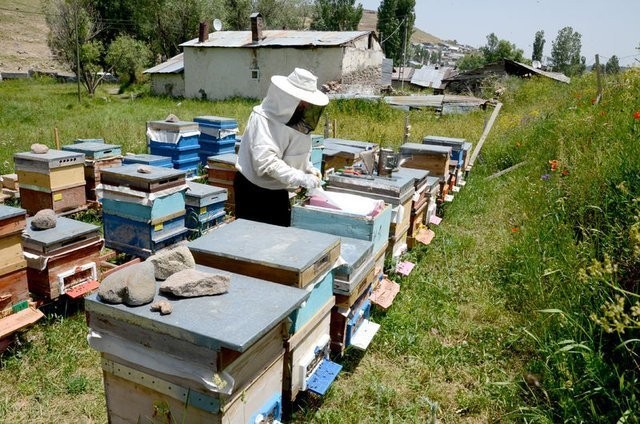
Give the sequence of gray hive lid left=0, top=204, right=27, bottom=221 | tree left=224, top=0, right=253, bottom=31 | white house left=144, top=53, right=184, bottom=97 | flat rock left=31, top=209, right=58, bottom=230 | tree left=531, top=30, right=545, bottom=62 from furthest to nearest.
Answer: tree left=531, top=30, right=545, bottom=62 → tree left=224, top=0, right=253, bottom=31 → white house left=144, top=53, right=184, bottom=97 → flat rock left=31, top=209, right=58, bottom=230 → gray hive lid left=0, top=204, right=27, bottom=221

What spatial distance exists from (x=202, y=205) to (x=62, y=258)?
178cm

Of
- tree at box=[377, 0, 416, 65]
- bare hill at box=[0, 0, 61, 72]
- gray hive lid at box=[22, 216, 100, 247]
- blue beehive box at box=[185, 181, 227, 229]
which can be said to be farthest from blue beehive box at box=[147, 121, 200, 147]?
tree at box=[377, 0, 416, 65]

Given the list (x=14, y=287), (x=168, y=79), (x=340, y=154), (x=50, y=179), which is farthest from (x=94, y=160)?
(x=168, y=79)

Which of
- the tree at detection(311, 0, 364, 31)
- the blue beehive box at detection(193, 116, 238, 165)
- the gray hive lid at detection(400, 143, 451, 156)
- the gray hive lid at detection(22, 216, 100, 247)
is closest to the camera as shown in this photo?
the gray hive lid at detection(22, 216, 100, 247)

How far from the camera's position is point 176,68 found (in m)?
26.0

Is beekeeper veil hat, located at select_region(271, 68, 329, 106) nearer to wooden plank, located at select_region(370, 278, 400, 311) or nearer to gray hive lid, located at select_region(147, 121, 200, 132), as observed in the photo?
wooden plank, located at select_region(370, 278, 400, 311)

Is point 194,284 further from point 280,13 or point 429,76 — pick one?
point 429,76

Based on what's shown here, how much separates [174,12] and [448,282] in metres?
32.5

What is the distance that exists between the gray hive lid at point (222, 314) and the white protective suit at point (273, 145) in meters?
1.49

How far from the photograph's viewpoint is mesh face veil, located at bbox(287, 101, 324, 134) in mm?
3531

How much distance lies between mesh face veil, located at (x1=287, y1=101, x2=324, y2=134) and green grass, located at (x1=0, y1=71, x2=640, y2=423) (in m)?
1.79

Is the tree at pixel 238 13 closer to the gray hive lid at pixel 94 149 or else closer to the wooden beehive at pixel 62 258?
Result: the gray hive lid at pixel 94 149

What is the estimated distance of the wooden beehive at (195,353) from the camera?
175 centimetres

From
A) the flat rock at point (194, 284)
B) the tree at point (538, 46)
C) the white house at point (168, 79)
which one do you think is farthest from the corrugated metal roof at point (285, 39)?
the tree at point (538, 46)
